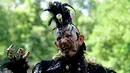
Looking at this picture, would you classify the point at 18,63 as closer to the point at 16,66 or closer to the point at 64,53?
the point at 16,66

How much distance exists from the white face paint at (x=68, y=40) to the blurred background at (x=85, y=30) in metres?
15.9

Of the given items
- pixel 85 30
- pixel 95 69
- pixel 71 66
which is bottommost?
pixel 71 66

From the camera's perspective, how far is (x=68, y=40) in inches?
229

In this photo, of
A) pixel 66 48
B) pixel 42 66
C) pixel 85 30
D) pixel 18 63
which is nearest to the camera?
pixel 66 48

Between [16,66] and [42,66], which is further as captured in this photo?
[42,66]

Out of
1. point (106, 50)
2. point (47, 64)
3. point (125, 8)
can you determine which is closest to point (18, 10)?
point (106, 50)

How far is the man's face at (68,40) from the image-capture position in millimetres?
5773

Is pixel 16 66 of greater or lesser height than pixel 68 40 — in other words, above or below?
below

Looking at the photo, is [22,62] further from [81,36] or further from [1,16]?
[1,16]

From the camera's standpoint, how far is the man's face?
5.77m

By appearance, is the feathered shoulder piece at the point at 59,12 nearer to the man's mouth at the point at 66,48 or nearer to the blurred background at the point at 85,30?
the man's mouth at the point at 66,48

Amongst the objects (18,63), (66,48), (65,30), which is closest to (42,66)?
(18,63)

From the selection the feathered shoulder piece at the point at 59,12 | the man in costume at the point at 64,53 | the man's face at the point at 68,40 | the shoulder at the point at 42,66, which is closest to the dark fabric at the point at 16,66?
the man in costume at the point at 64,53

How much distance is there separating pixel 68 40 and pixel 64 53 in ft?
0.58
